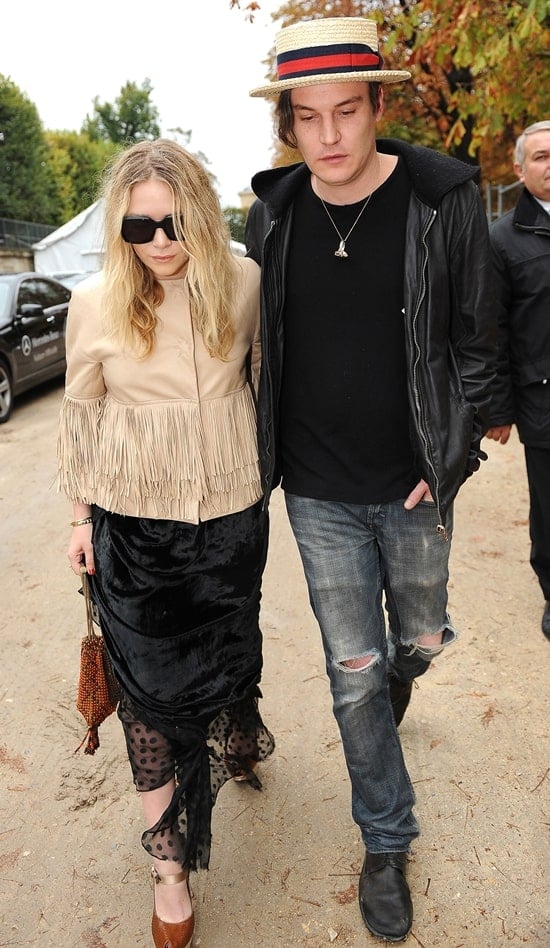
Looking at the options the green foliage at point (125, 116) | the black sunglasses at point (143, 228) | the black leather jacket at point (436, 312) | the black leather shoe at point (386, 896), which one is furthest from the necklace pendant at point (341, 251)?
the green foliage at point (125, 116)

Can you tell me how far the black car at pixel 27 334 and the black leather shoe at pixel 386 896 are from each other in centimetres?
739

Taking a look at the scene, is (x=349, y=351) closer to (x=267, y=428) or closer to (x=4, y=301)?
(x=267, y=428)

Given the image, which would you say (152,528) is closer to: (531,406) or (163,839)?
(163,839)

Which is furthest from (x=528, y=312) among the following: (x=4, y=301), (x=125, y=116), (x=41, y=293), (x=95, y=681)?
(x=125, y=116)

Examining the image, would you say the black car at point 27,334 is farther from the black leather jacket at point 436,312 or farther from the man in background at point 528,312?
the black leather jacket at point 436,312

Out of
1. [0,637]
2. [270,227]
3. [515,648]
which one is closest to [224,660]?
[270,227]

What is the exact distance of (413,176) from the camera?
2.23 m

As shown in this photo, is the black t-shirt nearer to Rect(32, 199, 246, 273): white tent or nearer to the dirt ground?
the dirt ground

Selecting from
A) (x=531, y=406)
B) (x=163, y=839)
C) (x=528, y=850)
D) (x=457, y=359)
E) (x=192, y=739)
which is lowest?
(x=528, y=850)

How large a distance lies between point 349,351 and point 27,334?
848cm

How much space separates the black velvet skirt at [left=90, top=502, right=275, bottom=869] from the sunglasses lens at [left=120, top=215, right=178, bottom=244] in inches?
30.8

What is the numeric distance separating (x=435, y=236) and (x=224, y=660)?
137 cm

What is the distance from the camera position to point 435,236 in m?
2.18

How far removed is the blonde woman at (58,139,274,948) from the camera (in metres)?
2.26
